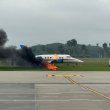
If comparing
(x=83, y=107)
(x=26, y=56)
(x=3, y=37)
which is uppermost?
(x=3, y=37)

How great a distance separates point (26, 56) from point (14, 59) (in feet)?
11.8

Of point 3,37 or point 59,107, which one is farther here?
point 3,37

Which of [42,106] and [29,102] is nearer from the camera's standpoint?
[42,106]

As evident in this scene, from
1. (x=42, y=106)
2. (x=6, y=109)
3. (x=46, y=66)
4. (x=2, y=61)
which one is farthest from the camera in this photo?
(x=2, y=61)

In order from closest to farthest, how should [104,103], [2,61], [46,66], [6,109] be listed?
[6,109] < [104,103] < [46,66] < [2,61]

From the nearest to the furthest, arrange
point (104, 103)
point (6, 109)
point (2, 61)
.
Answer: point (6, 109), point (104, 103), point (2, 61)

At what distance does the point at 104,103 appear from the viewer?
38.0 feet

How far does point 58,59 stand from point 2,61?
1526cm

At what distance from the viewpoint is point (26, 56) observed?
5378 centimetres

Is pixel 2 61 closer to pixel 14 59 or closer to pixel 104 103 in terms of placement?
pixel 14 59

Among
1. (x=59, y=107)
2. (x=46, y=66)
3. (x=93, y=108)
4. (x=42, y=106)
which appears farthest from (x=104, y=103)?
(x=46, y=66)

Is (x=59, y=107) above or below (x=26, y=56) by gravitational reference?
below

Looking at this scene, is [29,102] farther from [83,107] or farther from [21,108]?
[83,107]

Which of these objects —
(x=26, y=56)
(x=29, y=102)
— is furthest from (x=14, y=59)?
(x=29, y=102)
